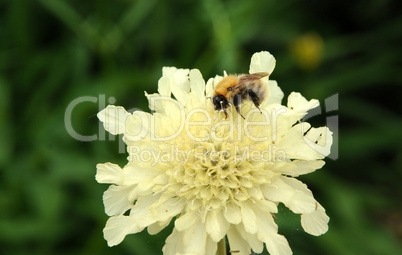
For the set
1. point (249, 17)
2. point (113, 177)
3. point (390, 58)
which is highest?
point (249, 17)

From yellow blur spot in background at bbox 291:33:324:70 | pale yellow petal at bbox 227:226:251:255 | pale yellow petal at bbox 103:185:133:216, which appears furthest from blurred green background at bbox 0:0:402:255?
pale yellow petal at bbox 227:226:251:255

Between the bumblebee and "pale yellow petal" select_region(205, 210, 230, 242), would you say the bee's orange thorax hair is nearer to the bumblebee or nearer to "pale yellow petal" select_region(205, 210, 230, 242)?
the bumblebee

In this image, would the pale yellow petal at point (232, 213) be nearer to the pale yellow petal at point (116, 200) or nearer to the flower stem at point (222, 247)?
the flower stem at point (222, 247)

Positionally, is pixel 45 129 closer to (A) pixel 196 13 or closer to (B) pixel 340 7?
(A) pixel 196 13

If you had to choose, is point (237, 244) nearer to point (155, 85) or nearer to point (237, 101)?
point (237, 101)

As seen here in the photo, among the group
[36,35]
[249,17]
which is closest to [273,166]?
[249,17]

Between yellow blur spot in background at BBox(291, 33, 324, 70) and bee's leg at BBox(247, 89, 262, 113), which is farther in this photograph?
yellow blur spot in background at BBox(291, 33, 324, 70)

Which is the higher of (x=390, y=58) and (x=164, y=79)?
(x=390, y=58)

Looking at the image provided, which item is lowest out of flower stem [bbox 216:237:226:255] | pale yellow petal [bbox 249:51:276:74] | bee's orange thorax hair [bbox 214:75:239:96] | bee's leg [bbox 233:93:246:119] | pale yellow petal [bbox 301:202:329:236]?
flower stem [bbox 216:237:226:255]

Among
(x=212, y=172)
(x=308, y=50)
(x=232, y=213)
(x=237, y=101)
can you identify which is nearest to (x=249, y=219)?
(x=232, y=213)
